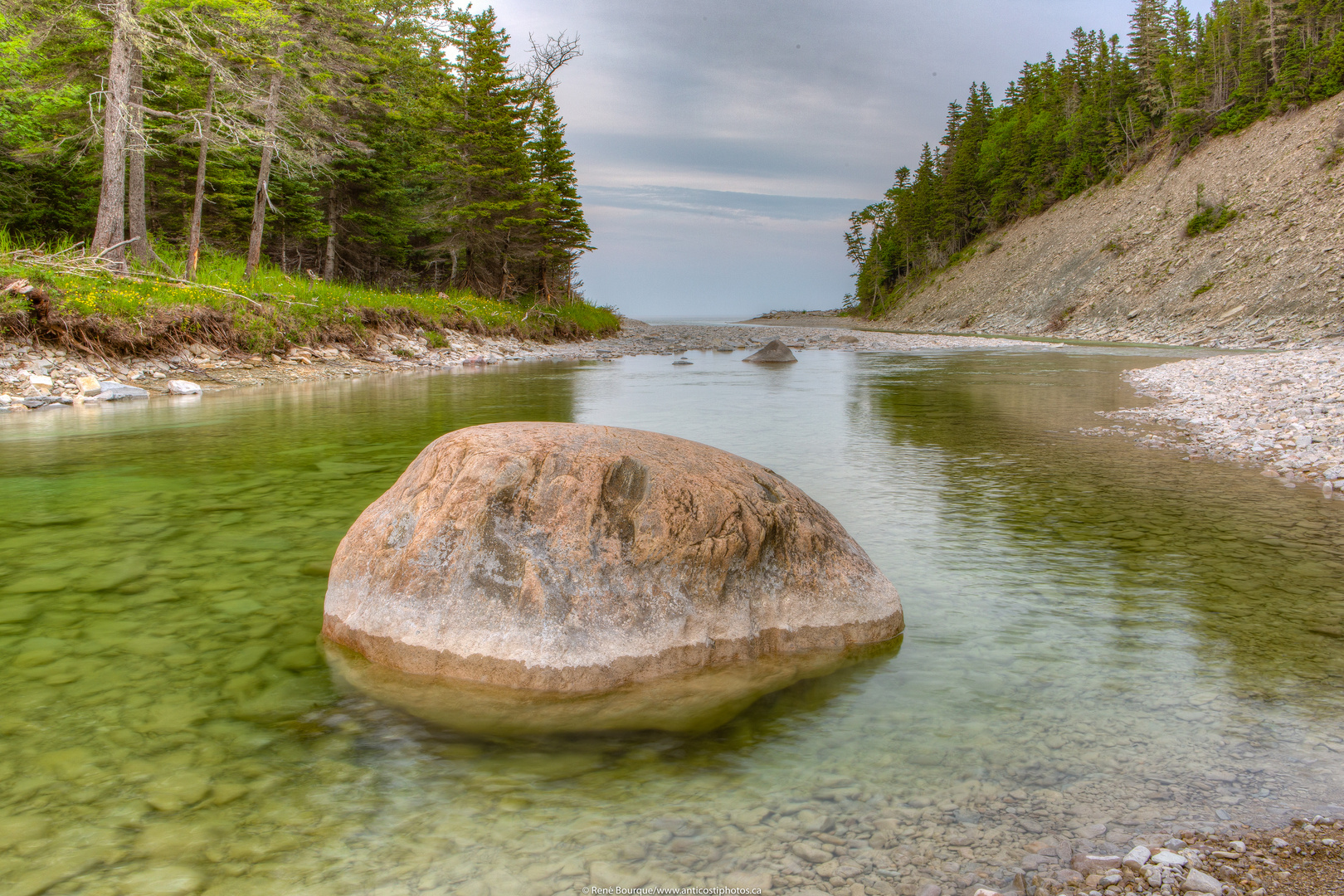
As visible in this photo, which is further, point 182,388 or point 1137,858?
point 182,388

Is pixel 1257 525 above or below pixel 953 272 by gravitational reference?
below

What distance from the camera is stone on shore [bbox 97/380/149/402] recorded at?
14242 mm

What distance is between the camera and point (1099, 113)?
205ft

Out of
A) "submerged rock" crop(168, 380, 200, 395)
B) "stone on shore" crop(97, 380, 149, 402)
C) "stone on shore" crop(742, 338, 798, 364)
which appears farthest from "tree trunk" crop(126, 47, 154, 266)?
"stone on shore" crop(742, 338, 798, 364)

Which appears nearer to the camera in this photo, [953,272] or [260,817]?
[260,817]

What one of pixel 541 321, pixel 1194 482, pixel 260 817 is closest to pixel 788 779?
pixel 260 817

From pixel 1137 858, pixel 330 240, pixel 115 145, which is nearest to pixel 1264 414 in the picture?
pixel 1137 858

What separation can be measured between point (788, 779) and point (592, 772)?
0.80 meters

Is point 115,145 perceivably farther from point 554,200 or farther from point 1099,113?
point 1099,113

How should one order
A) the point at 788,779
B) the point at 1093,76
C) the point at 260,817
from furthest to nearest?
the point at 1093,76, the point at 788,779, the point at 260,817

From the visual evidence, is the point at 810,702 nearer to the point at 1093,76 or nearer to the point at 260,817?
the point at 260,817

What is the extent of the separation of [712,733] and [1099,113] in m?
74.5

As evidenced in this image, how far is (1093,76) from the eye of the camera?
68562mm

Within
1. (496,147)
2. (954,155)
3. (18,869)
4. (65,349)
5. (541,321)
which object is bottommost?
(18,869)
